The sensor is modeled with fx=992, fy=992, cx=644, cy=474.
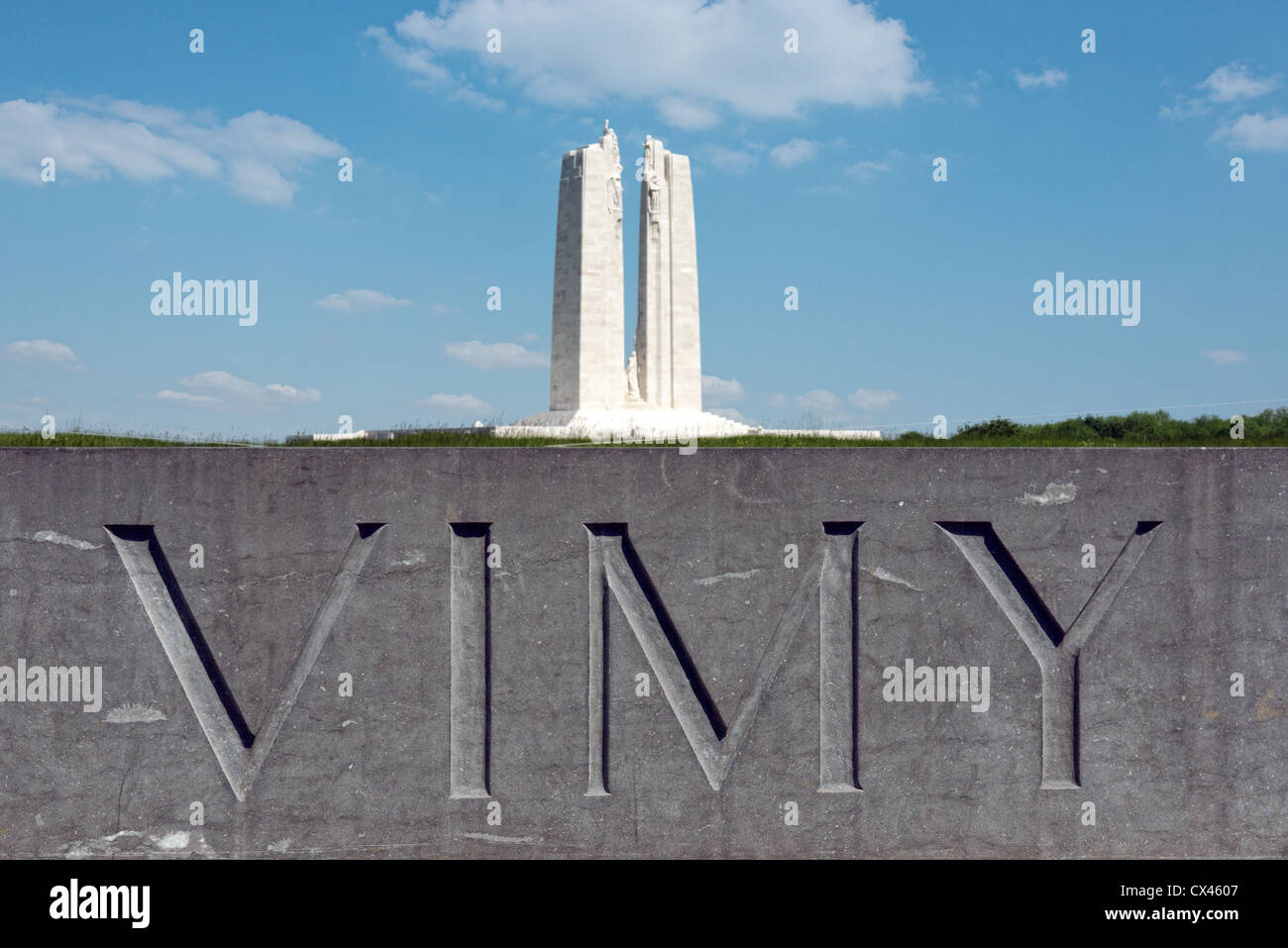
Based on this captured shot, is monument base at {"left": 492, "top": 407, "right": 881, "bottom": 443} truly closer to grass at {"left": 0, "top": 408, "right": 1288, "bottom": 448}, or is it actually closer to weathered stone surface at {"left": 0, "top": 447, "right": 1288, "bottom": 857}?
grass at {"left": 0, "top": 408, "right": 1288, "bottom": 448}

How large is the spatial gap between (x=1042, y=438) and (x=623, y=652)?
20.0ft

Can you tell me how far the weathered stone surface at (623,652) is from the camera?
9.80m

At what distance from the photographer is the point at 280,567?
32.2 ft

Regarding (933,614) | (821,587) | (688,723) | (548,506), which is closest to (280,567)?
(548,506)

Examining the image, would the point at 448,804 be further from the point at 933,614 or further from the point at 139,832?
the point at 933,614

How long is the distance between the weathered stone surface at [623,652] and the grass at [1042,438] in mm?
1137

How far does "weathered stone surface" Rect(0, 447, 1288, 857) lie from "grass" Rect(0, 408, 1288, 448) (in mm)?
1137

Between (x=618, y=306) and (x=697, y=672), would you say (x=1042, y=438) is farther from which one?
(x=618, y=306)

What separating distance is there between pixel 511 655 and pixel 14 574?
16.4ft

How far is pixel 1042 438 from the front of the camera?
12266 mm
